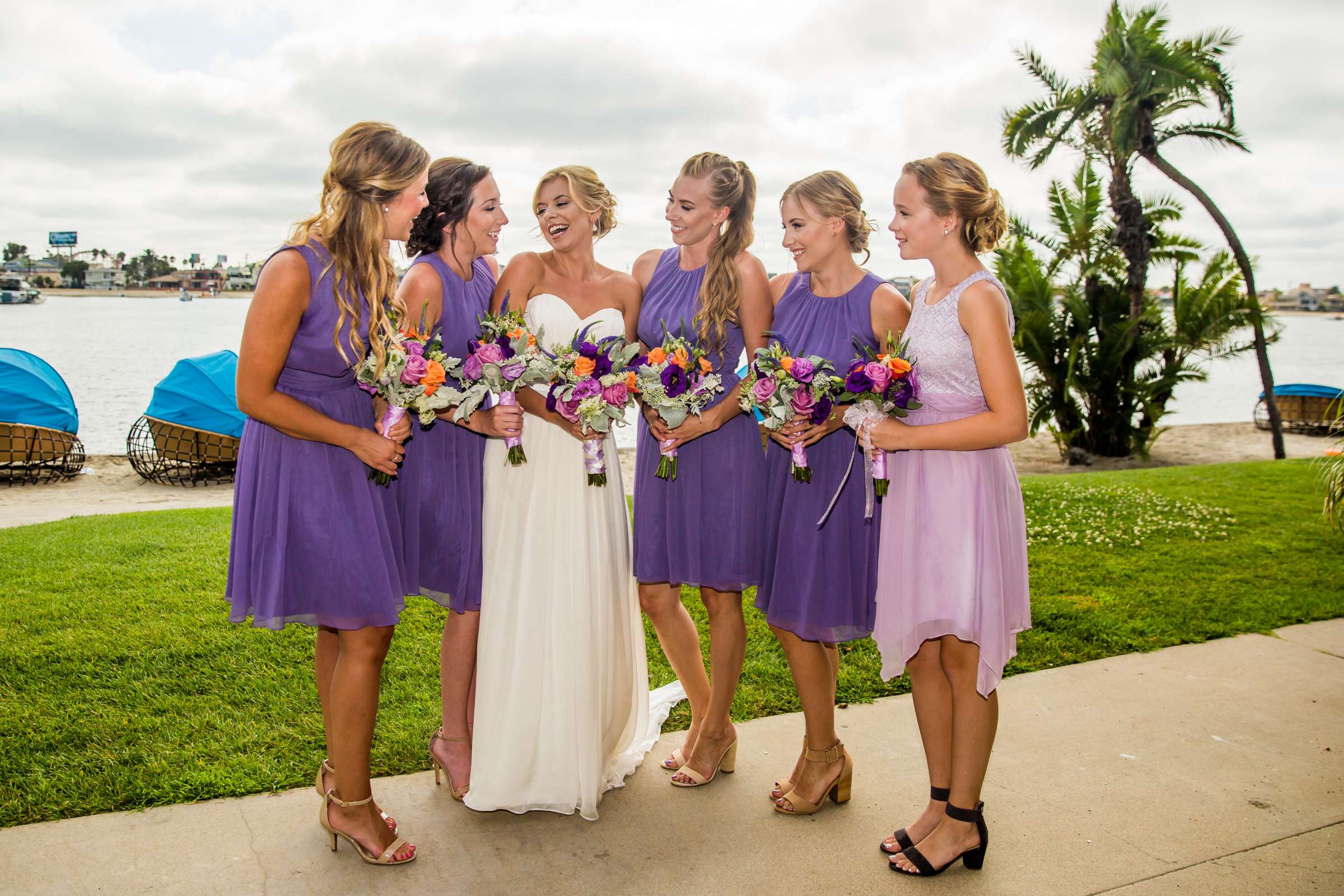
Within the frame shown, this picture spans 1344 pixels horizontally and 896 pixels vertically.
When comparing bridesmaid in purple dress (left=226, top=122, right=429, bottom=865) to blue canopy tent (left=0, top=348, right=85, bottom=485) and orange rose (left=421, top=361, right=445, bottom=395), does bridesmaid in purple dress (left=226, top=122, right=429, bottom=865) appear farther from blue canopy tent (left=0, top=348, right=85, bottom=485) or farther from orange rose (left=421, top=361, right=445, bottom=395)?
blue canopy tent (left=0, top=348, right=85, bottom=485)

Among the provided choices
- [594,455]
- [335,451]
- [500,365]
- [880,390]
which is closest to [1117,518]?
[880,390]

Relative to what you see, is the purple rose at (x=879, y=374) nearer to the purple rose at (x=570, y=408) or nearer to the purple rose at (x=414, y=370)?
the purple rose at (x=570, y=408)

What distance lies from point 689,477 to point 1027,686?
2.41 meters

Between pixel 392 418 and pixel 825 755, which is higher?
pixel 392 418

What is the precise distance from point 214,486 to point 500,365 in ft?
51.4

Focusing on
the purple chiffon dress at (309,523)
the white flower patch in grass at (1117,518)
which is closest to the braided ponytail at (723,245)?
the purple chiffon dress at (309,523)

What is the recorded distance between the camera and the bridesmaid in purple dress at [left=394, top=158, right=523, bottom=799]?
12.7 feet

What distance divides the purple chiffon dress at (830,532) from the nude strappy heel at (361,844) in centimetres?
160

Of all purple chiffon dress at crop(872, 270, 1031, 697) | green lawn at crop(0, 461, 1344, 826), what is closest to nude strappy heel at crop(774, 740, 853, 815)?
purple chiffon dress at crop(872, 270, 1031, 697)

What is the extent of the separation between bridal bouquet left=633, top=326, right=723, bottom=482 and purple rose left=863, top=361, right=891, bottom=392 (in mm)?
651

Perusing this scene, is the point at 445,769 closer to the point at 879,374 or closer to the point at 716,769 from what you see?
the point at 716,769

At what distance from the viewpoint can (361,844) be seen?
3.52 metres

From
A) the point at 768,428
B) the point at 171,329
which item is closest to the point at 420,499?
the point at 768,428

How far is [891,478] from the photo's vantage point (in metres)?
3.69
